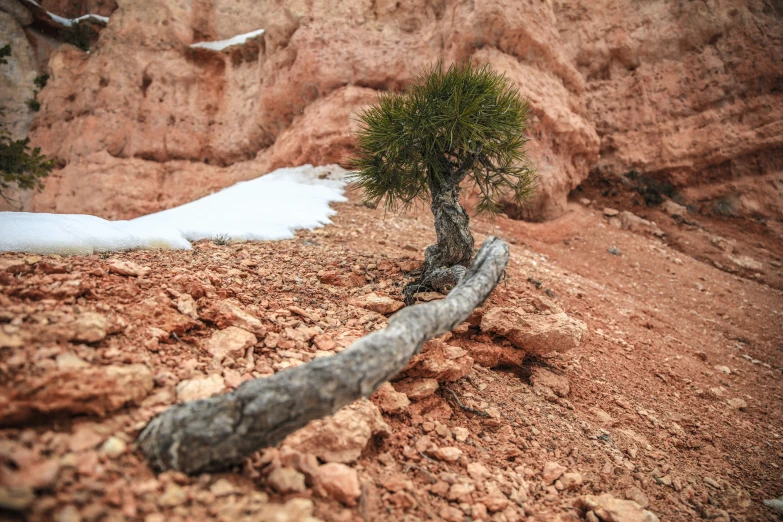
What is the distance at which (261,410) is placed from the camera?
4.92 feet

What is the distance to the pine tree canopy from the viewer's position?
3.70 meters

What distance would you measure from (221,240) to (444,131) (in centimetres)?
301

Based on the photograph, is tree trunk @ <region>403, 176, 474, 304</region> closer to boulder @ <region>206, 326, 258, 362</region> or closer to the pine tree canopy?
the pine tree canopy

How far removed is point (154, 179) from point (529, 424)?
14.7 metres

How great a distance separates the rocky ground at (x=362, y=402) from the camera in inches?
54.2

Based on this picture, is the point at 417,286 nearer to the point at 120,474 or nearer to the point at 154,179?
the point at 120,474

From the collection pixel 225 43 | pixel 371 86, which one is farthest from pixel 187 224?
pixel 225 43

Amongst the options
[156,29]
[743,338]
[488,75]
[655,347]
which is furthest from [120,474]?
[156,29]

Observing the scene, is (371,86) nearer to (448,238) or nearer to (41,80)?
(448,238)

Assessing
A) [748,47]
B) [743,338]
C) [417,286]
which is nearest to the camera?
[417,286]

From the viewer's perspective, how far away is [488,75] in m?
3.90

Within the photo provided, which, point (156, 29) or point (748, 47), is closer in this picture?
point (748, 47)

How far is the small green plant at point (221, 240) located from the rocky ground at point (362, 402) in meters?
0.12

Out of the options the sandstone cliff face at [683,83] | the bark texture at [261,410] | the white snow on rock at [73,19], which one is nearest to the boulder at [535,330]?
the bark texture at [261,410]
